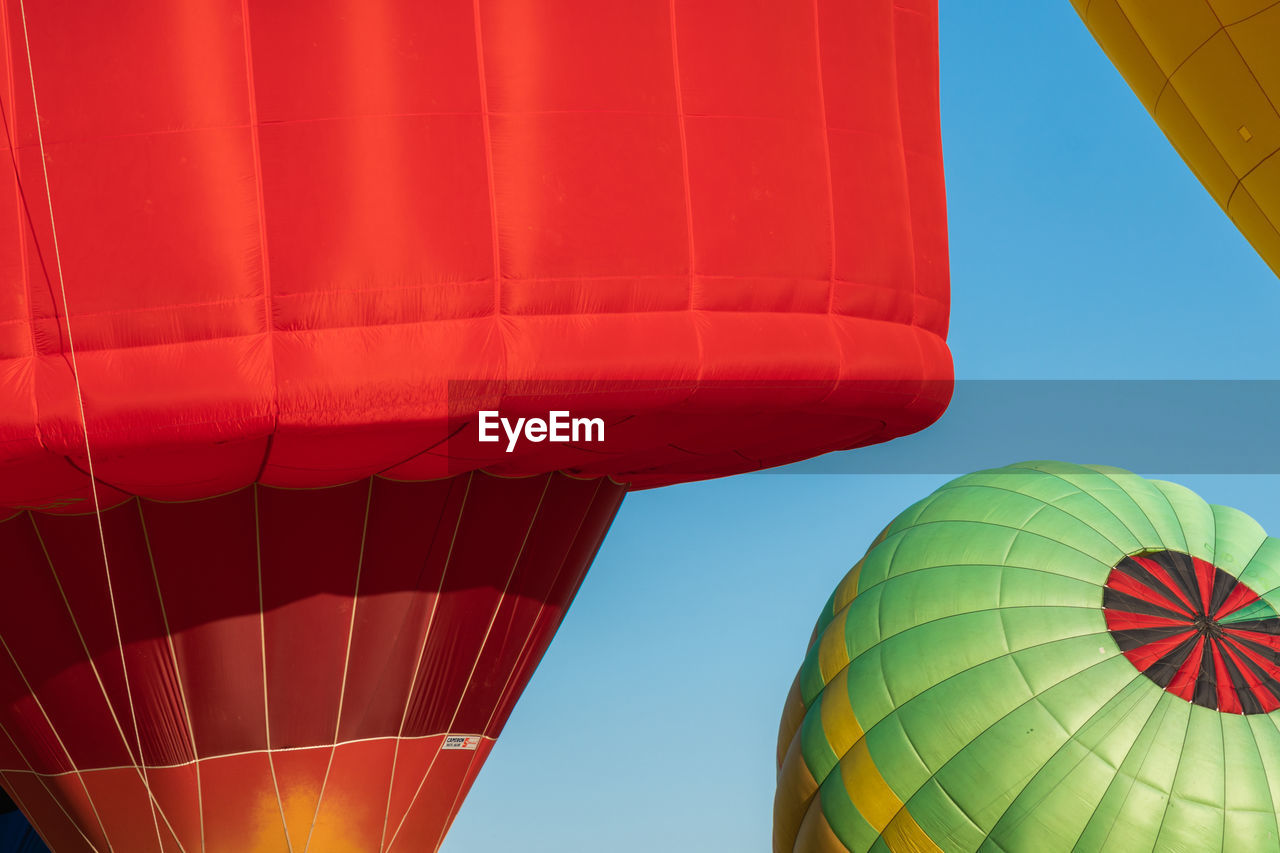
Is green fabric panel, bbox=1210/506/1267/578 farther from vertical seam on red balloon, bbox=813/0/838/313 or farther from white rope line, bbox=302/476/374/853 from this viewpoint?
white rope line, bbox=302/476/374/853

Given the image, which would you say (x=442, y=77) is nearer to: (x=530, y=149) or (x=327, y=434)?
(x=530, y=149)

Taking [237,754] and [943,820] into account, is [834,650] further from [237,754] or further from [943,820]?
[237,754]

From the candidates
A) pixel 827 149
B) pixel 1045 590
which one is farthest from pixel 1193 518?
pixel 827 149

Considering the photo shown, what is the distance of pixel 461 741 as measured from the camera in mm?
5297

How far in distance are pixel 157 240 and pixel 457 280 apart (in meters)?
0.75

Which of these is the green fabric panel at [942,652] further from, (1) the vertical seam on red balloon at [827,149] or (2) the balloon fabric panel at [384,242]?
(1) the vertical seam on red balloon at [827,149]

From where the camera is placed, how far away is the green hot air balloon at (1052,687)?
785 cm

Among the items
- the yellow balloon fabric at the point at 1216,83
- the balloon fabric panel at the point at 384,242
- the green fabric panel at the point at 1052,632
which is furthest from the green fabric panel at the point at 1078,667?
the balloon fabric panel at the point at 384,242

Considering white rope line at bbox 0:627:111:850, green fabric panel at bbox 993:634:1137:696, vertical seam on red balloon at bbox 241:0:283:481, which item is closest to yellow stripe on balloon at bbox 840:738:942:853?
green fabric panel at bbox 993:634:1137:696

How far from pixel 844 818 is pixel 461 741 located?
3817mm

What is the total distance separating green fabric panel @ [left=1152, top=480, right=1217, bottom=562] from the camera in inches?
350

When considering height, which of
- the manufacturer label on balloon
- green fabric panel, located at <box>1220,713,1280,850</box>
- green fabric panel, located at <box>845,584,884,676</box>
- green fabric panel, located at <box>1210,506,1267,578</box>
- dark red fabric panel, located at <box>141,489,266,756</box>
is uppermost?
dark red fabric panel, located at <box>141,489,266,756</box>

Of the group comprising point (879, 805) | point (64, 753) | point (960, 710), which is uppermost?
point (64, 753)

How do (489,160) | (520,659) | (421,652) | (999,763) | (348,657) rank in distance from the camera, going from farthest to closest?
(999,763), (520,659), (421,652), (348,657), (489,160)
